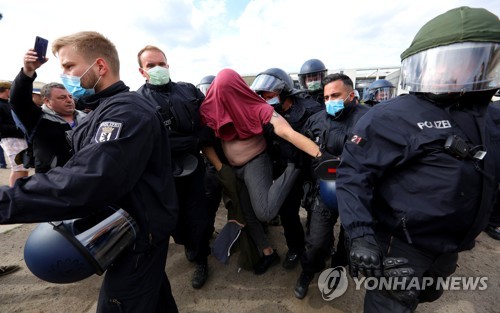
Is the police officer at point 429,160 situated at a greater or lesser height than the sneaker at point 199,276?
greater

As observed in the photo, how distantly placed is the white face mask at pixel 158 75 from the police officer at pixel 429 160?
2.03 m

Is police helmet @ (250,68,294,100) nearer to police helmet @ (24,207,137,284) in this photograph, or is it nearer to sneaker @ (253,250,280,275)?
sneaker @ (253,250,280,275)

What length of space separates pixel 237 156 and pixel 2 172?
861 cm

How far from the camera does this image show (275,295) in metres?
2.43

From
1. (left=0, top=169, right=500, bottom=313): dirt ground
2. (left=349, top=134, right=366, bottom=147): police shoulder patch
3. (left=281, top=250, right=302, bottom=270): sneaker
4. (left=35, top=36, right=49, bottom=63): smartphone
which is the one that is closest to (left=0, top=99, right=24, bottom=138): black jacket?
(left=0, top=169, right=500, bottom=313): dirt ground

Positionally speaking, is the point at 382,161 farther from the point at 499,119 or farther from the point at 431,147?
the point at 499,119

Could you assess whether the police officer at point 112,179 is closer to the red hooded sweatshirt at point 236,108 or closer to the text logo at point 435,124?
the red hooded sweatshirt at point 236,108

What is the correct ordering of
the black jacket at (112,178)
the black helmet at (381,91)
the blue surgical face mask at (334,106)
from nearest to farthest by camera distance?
the black jacket at (112,178) → the blue surgical face mask at (334,106) → the black helmet at (381,91)

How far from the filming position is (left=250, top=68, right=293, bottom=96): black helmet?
9.70 feet

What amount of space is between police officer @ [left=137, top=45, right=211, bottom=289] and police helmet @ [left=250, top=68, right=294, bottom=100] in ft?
2.63

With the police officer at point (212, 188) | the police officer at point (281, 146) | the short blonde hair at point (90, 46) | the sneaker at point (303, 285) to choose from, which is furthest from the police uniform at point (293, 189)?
the short blonde hair at point (90, 46)

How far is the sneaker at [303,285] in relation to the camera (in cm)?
237

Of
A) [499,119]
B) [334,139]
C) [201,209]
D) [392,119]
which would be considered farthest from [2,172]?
Result: [499,119]

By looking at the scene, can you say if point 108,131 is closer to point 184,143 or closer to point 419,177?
point 184,143
